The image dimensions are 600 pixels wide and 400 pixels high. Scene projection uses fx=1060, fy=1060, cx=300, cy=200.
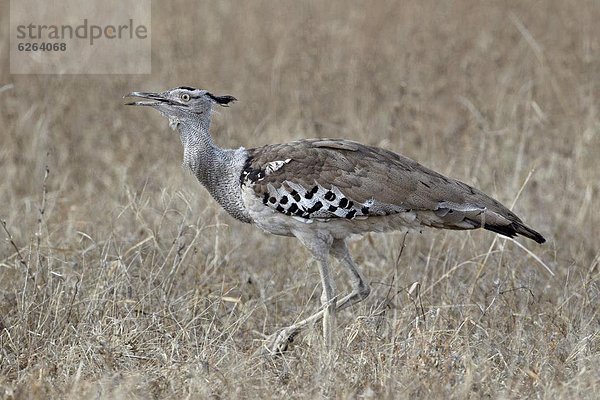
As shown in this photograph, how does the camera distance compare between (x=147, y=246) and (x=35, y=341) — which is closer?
(x=35, y=341)

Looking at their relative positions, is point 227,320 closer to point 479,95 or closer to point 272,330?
point 272,330

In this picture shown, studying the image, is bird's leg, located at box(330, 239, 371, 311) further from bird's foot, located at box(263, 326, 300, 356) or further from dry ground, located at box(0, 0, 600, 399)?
bird's foot, located at box(263, 326, 300, 356)

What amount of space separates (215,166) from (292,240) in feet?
4.17

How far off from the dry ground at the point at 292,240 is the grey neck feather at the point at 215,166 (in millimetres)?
321

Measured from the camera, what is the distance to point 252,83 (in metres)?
8.09

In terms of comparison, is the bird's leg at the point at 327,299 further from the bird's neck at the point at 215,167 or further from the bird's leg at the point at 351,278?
the bird's neck at the point at 215,167

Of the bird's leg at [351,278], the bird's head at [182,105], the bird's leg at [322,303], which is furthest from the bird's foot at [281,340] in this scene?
the bird's head at [182,105]

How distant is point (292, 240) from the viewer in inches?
226

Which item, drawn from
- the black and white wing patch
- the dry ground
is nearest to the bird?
the black and white wing patch

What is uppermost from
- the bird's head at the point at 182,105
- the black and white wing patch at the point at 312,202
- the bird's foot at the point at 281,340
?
the bird's head at the point at 182,105

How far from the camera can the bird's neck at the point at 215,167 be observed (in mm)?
4535

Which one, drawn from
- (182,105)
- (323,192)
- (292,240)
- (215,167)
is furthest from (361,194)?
(292,240)

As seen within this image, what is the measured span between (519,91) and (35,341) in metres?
4.22

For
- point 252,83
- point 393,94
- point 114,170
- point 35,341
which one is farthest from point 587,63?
point 35,341
